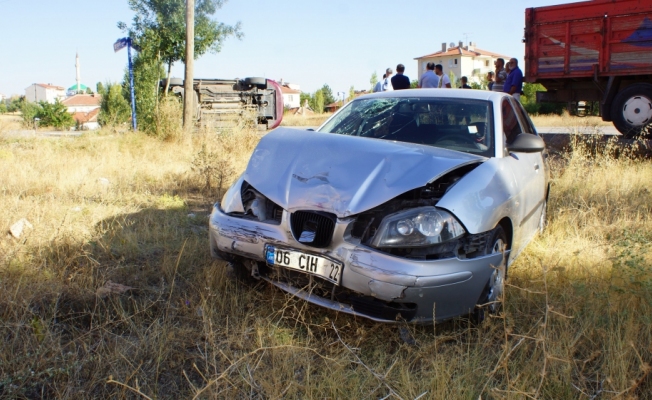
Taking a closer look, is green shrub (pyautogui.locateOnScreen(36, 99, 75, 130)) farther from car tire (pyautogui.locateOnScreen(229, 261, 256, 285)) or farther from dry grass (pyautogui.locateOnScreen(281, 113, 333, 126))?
car tire (pyautogui.locateOnScreen(229, 261, 256, 285))

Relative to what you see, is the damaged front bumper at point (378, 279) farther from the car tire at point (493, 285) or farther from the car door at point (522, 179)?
the car door at point (522, 179)

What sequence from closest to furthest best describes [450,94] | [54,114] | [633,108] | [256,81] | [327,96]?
[450,94], [633,108], [256,81], [54,114], [327,96]

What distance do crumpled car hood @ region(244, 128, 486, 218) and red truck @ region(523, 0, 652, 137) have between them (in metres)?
8.76

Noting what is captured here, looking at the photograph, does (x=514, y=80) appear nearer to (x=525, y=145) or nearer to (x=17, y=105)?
(x=525, y=145)

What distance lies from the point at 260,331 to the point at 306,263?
1.57 ft

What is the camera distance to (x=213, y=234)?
354 cm

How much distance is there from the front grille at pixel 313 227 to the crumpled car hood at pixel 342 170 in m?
0.04

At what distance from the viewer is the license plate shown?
2.98m

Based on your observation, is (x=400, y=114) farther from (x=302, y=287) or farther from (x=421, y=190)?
(x=302, y=287)

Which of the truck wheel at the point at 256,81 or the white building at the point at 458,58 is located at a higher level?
the white building at the point at 458,58

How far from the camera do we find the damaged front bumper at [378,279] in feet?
9.36

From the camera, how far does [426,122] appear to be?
4289 millimetres

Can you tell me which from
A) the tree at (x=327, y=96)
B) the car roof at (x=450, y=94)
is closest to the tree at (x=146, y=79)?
the car roof at (x=450, y=94)

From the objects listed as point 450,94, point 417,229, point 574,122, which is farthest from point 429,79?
point 574,122
